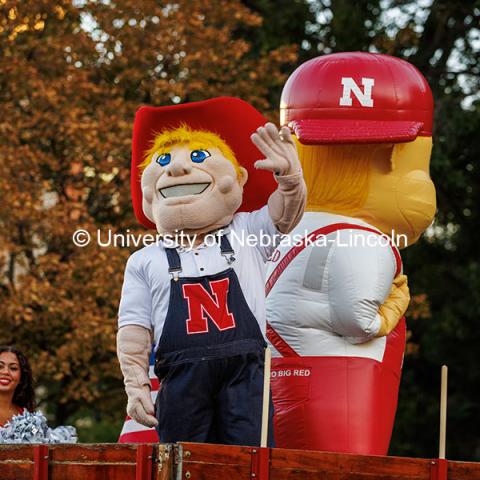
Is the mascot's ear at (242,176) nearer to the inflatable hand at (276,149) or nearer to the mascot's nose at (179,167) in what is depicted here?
the mascot's nose at (179,167)

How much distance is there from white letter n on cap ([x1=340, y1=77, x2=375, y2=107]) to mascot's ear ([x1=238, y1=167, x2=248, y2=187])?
0.76 meters

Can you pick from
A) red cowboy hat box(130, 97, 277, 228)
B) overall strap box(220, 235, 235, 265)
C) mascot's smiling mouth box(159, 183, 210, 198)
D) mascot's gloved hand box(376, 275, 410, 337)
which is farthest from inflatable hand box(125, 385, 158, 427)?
mascot's gloved hand box(376, 275, 410, 337)

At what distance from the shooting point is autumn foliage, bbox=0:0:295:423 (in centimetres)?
1027

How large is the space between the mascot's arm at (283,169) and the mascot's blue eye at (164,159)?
21.7 inches

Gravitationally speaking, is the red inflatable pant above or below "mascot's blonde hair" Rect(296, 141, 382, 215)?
below

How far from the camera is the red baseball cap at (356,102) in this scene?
18.9 ft

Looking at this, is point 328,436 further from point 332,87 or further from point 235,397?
point 332,87

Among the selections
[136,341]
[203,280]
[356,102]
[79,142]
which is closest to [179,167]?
[203,280]

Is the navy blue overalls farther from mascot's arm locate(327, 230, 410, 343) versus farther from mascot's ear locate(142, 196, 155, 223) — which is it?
mascot's arm locate(327, 230, 410, 343)

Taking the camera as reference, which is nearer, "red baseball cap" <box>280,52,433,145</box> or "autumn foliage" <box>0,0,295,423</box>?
"red baseball cap" <box>280,52,433,145</box>

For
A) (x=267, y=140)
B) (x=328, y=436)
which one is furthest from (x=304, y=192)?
(x=328, y=436)

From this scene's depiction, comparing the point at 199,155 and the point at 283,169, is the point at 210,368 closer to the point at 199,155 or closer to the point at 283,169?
the point at 283,169

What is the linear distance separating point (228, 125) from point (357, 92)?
0.80 meters

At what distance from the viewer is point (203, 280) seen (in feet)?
16.3
